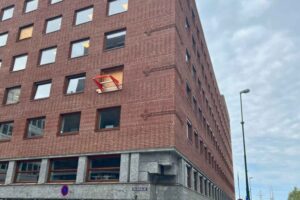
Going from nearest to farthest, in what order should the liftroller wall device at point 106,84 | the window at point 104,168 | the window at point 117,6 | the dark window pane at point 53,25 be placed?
the window at point 104,168 < the liftroller wall device at point 106,84 < the window at point 117,6 < the dark window pane at point 53,25

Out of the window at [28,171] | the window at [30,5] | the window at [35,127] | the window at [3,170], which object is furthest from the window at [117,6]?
the window at [3,170]

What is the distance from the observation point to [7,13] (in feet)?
88.6

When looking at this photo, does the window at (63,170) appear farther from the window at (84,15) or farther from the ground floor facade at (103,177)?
the window at (84,15)

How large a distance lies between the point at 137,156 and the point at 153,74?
4779 millimetres

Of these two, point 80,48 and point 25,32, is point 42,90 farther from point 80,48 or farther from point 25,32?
point 25,32

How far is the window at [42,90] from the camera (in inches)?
815

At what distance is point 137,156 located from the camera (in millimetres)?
15789

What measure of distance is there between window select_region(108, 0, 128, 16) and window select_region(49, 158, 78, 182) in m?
10.3

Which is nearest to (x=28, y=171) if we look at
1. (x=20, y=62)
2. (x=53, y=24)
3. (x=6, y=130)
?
(x=6, y=130)

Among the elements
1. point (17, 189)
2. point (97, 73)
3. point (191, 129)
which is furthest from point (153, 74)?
point (17, 189)

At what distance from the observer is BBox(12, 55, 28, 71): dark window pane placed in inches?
903

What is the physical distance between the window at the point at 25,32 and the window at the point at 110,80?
9.04 metres

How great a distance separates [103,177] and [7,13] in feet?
62.0

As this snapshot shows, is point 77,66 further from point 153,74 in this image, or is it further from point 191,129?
point 191,129
